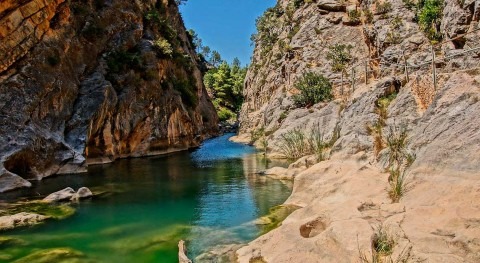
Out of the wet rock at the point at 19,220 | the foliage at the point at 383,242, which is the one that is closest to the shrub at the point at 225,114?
the wet rock at the point at 19,220

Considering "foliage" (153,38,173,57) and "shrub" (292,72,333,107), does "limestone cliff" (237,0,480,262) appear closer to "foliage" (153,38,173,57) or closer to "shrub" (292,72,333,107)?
"shrub" (292,72,333,107)

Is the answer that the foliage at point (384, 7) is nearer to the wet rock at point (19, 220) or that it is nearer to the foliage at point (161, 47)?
the foliage at point (161, 47)

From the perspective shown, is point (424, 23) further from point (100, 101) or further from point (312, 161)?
point (100, 101)

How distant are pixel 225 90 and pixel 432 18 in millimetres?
63899

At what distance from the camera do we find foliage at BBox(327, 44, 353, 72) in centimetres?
4579

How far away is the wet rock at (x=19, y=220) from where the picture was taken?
14.8m

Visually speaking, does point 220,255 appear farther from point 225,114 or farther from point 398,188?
point 225,114

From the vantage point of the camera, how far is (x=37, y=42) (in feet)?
102

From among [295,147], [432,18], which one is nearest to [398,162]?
[295,147]

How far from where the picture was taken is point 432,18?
3712 cm

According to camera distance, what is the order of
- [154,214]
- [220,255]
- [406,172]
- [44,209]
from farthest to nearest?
[44,209], [154,214], [406,172], [220,255]

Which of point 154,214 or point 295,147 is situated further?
point 295,147

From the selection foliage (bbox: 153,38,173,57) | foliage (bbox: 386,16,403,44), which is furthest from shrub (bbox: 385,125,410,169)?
foliage (bbox: 153,38,173,57)

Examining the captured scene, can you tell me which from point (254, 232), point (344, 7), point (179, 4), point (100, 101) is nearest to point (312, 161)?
point (254, 232)
